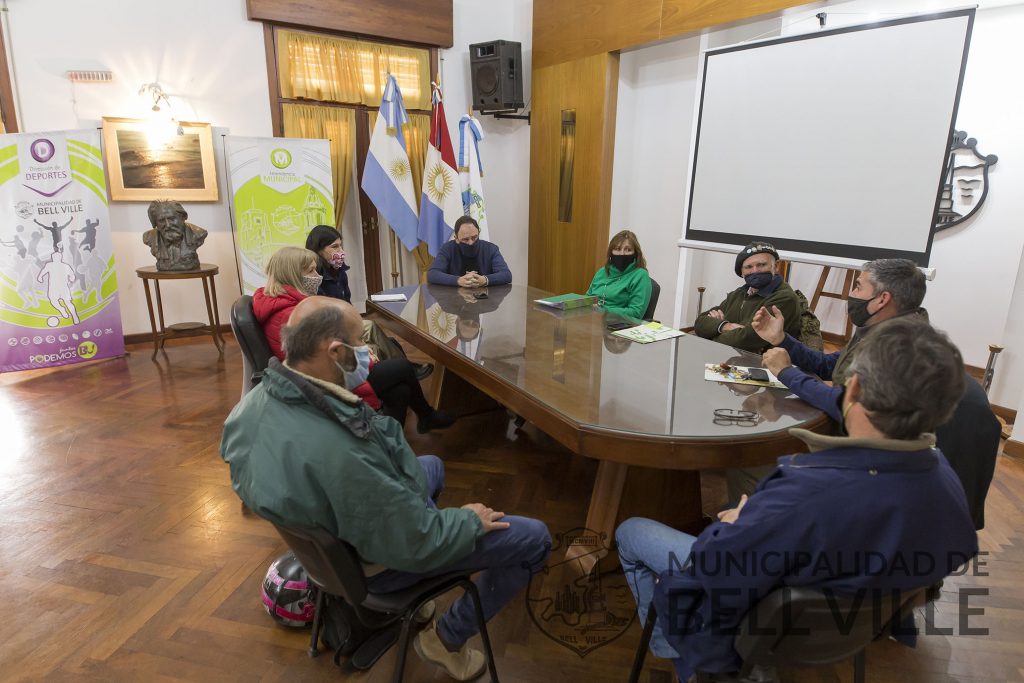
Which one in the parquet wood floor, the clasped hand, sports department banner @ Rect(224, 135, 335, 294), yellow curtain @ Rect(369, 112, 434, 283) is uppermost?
yellow curtain @ Rect(369, 112, 434, 283)

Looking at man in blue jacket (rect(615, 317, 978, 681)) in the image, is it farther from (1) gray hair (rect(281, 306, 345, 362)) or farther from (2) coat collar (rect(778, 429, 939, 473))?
(1) gray hair (rect(281, 306, 345, 362))

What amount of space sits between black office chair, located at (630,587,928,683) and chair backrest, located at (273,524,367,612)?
828 mm

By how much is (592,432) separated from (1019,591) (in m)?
1.79

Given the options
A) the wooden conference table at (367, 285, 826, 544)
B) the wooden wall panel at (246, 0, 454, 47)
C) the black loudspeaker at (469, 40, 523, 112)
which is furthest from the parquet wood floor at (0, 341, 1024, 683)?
the black loudspeaker at (469, 40, 523, 112)

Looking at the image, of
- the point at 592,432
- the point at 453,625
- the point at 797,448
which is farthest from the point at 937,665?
the point at 453,625

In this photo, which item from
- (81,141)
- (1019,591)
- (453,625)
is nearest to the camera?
(453,625)

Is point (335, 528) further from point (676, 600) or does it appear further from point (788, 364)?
point (788, 364)

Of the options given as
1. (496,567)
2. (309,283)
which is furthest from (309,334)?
(309,283)

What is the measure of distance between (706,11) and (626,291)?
2.30m

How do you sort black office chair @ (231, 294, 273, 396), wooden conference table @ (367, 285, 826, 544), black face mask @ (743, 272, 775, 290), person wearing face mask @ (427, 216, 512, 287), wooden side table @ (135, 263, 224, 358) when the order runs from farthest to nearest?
1. wooden side table @ (135, 263, 224, 358)
2. person wearing face mask @ (427, 216, 512, 287)
3. black face mask @ (743, 272, 775, 290)
4. black office chair @ (231, 294, 273, 396)
5. wooden conference table @ (367, 285, 826, 544)

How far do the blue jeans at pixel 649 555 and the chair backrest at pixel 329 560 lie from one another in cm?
69

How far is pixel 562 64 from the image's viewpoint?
217 inches

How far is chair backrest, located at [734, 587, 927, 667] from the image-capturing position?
40.1 inches

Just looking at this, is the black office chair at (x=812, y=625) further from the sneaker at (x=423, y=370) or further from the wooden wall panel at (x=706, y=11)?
the wooden wall panel at (x=706, y=11)
